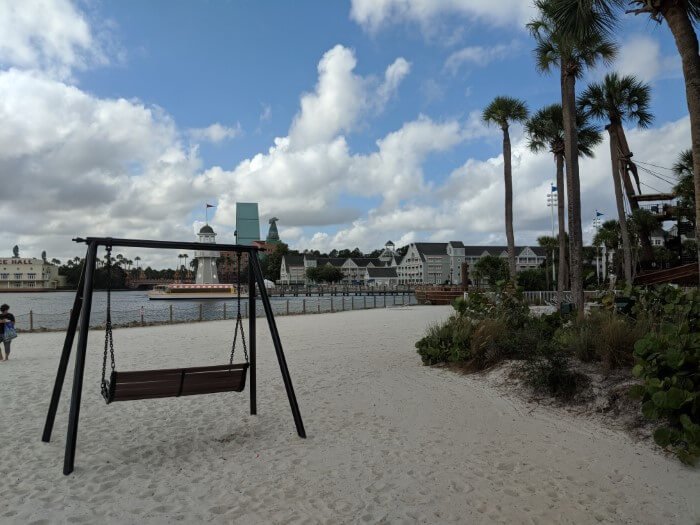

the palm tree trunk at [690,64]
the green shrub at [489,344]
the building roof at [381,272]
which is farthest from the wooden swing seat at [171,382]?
the building roof at [381,272]

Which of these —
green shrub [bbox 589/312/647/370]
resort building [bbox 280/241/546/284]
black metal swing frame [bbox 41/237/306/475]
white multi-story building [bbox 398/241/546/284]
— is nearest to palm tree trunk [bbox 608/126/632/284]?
green shrub [bbox 589/312/647/370]

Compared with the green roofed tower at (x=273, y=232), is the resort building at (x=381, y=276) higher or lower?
lower

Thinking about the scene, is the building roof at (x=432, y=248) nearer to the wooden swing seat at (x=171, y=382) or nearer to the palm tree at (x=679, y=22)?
the palm tree at (x=679, y=22)

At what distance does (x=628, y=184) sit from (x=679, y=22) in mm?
22261

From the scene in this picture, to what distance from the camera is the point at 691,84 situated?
7.41m

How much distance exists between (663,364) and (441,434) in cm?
238

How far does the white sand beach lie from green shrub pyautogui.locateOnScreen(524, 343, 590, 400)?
428 millimetres

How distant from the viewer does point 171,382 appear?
16.7 ft

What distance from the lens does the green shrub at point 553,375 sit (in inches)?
255

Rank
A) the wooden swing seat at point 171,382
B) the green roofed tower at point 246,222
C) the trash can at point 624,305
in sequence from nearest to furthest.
A: the wooden swing seat at point 171,382 → the trash can at point 624,305 → the green roofed tower at point 246,222

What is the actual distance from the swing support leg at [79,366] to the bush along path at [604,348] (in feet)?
17.7

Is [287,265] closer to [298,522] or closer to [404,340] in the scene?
[404,340]

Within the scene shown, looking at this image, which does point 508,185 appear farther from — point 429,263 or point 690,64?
point 429,263

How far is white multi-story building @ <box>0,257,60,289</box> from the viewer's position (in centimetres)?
14362
